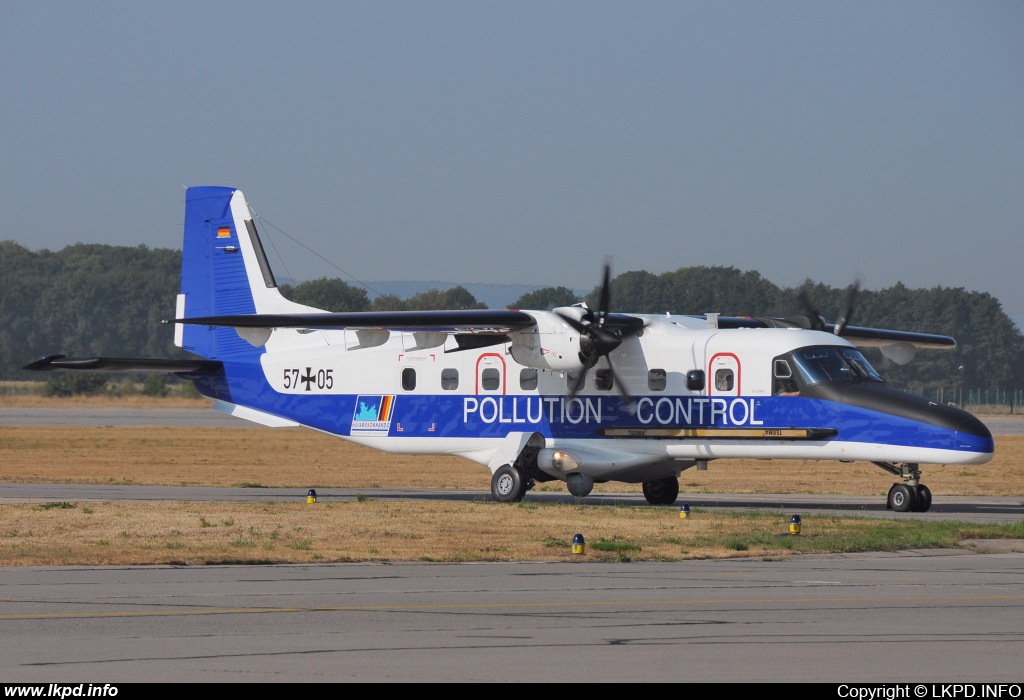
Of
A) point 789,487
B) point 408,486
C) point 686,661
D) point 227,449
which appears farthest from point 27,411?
point 686,661

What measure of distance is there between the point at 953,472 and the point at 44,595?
106 ft

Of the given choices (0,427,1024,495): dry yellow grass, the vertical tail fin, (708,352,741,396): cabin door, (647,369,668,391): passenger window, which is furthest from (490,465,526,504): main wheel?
the vertical tail fin

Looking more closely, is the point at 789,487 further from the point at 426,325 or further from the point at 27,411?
the point at 27,411

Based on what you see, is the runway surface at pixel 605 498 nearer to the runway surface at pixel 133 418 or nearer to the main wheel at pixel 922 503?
the main wheel at pixel 922 503

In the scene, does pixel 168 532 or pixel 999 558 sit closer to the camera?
pixel 999 558

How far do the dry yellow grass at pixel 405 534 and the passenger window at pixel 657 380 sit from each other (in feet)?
8.66

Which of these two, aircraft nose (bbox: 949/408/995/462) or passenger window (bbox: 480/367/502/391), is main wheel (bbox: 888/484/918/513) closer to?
aircraft nose (bbox: 949/408/995/462)

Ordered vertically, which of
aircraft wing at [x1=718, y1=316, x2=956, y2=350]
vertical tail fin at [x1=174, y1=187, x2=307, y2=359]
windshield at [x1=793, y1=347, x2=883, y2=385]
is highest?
vertical tail fin at [x1=174, y1=187, x2=307, y2=359]

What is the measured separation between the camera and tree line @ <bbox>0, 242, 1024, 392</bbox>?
97.5 metres

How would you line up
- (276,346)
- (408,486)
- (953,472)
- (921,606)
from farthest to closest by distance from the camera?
(953,472), (408,486), (276,346), (921,606)

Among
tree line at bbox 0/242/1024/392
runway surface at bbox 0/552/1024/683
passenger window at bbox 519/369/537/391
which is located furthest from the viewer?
tree line at bbox 0/242/1024/392

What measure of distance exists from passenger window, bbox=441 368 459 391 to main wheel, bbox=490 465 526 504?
A: 213 centimetres

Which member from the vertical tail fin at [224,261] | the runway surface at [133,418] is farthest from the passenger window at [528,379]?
the runway surface at [133,418]

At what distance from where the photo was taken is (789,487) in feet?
104
